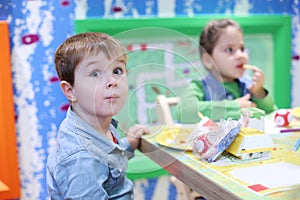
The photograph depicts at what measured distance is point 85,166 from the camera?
0.81 m

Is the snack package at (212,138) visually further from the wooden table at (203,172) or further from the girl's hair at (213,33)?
the girl's hair at (213,33)

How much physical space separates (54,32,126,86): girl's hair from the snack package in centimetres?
24

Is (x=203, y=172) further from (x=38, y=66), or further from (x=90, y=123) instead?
(x=38, y=66)

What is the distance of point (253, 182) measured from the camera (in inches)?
29.1

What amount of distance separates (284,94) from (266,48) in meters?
0.23

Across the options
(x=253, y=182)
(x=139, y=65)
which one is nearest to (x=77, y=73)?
(x=139, y=65)

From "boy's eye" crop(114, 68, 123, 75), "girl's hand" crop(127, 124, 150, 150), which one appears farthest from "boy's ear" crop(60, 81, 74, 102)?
"girl's hand" crop(127, 124, 150, 150)

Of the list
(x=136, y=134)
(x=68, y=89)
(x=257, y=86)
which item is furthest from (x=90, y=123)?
(x=257, y=86)

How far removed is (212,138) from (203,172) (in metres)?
0.11

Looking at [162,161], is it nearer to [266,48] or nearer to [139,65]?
[139,65]

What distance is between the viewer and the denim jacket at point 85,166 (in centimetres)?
80

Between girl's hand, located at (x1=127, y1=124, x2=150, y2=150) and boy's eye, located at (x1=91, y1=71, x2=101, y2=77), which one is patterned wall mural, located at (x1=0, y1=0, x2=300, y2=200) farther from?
boy's eye, located at (x1=91, y1=71, x2=101, y2=77)

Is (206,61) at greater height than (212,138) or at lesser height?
greater

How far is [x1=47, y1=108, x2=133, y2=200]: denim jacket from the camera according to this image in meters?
0.80
